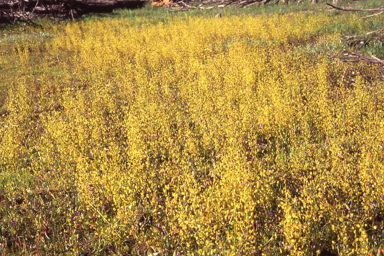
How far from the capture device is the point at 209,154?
4.49 metres

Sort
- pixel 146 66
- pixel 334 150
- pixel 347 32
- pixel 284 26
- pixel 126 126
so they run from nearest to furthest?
pixel 334 150 → pixel 126 126 → pixel 146 66 → pixel 347 32 → pixel 284 26

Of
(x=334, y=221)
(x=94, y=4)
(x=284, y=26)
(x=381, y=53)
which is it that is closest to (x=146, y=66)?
(x=284, y=26)

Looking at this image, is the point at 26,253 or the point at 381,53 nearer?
the point at 26,253

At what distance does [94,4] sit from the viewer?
826 inches

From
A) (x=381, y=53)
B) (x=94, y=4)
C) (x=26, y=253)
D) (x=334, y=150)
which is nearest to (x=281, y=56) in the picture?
(x=381, y=53)

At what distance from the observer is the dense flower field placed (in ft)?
9.46

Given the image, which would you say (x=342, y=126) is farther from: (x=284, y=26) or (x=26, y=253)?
A: (x=284, y=26)

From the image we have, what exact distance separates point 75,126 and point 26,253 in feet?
9.16

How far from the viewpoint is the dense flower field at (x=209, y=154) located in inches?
113

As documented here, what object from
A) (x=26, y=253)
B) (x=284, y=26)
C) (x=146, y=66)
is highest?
(x=284, y=26)

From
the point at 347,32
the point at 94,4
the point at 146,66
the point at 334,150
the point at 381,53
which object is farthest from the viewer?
the point at 94,4

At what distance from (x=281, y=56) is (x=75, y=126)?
5552mm

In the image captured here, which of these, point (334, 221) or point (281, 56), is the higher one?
point (281, 56)

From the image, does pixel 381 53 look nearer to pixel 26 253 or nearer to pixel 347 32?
pixel 347 32
